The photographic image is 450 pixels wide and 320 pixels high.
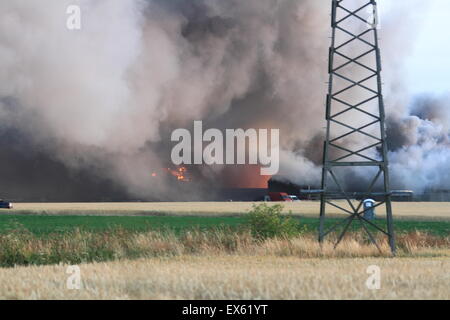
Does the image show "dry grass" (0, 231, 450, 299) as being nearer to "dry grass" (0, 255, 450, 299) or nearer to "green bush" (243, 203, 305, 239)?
"dry grass" (0, 255, 450, 299)

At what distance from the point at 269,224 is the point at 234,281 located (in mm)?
15488

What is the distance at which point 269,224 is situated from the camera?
31.2 metres

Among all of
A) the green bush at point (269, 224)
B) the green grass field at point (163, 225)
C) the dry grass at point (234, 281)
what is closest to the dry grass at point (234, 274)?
the dry grass at point (234, 281)

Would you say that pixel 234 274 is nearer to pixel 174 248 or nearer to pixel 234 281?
pixel 234 281

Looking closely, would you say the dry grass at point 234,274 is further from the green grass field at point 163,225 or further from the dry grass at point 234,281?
the green grass field at point 163,225

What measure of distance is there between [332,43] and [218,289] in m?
18.0

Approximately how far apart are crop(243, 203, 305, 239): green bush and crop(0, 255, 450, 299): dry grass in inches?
365

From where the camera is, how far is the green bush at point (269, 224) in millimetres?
31141

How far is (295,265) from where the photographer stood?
2123 cm

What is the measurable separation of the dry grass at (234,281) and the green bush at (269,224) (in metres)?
9.27

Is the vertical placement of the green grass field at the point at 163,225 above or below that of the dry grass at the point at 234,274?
below

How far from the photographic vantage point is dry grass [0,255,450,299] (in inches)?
552
